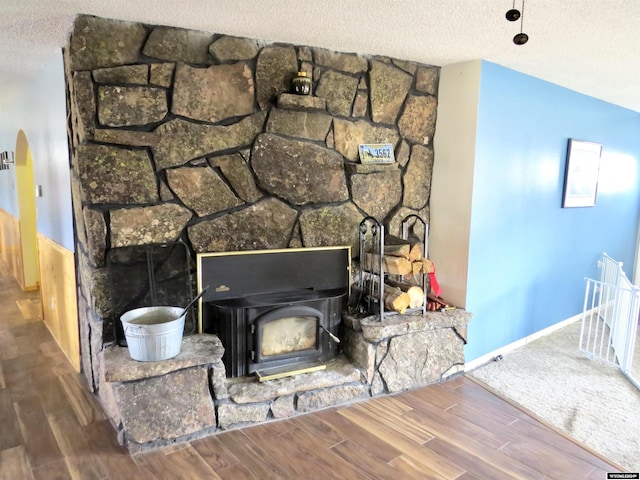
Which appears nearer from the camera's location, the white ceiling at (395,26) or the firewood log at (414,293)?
the white ceiling at (395,26)

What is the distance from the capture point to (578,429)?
2422 millimetres

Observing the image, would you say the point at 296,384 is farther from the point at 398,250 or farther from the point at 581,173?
the point at 581,173

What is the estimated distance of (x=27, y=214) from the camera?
478 cm

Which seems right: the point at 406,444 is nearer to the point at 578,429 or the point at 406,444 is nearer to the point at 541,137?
the point at 578,429

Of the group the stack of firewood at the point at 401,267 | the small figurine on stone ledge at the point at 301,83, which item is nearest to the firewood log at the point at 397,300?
the stack of firewood at the point at 401,267

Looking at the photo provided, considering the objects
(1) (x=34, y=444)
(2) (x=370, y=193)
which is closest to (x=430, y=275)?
(2) (x=370, y=193)

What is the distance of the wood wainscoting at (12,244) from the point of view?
16.4 ft

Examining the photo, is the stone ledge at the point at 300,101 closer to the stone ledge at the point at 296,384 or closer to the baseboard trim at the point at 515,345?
the stone ledge at the point at 296,384

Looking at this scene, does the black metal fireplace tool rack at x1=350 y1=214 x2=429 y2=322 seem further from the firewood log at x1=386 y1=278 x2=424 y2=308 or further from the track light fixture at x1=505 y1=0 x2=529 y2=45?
the track light fixture at x1=505 y1=0 x2=529 y2=45

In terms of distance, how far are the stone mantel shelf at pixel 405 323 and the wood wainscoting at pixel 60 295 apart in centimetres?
184

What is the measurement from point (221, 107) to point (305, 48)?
2.21ft

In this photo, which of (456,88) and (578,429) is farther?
(456,88)

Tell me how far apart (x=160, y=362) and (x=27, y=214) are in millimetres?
3754

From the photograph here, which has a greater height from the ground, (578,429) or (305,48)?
(305,48)
